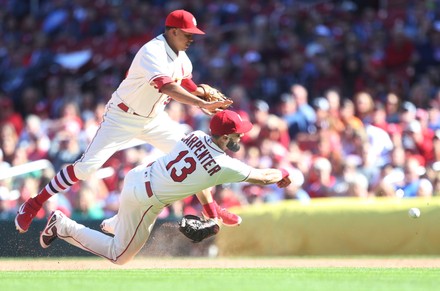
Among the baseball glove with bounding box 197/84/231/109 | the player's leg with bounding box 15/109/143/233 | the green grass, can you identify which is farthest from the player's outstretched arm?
the green grass

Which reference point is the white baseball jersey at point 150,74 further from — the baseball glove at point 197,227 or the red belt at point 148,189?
the baseball glove at point 197,227

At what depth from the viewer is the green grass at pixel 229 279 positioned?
28.1 ft

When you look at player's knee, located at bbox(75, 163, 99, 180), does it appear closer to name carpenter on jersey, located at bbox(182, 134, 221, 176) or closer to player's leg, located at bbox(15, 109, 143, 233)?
player's leg, located at bbox(15, 109, 143, 233)

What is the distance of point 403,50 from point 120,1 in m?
6.69

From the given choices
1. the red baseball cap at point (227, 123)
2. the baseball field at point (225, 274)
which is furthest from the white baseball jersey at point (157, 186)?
the baseball field at point (225, 274)

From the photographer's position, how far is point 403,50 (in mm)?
14945

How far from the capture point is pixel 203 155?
9.78 metres

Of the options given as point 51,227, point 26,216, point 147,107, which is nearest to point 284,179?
point 147,107

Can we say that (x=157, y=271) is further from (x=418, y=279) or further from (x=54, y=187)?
(x=418, y=279)

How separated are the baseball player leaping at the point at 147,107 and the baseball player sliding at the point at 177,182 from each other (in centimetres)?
28

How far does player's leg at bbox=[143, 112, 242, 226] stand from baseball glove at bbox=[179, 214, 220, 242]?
273mm

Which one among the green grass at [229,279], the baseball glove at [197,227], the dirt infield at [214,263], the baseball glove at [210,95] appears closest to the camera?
the green grass at [229,279]

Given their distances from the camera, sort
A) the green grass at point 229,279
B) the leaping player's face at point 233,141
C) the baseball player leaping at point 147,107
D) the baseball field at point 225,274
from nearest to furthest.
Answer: the green grass at point 229,279
the baseball field at point 225,274
the leaping player's face at point 233,141
the baseball player leaping at point 147,107

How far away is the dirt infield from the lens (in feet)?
36.2
